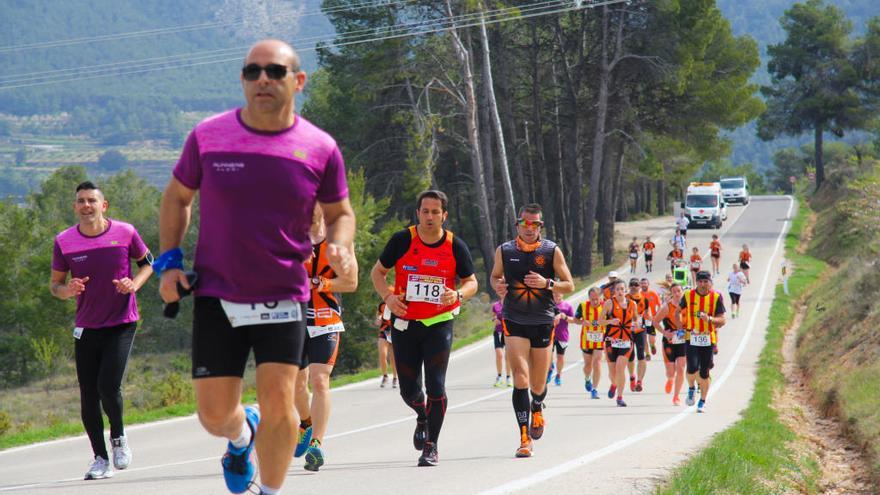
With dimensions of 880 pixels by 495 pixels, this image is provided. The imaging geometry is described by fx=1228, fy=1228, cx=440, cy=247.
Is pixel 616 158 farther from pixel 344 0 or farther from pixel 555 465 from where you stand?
pixel 555 465

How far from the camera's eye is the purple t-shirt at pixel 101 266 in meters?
9.06

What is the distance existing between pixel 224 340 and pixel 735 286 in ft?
113

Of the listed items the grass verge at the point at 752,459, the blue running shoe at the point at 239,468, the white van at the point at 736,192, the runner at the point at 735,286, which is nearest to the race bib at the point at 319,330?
the grass verge at the point at 752,459

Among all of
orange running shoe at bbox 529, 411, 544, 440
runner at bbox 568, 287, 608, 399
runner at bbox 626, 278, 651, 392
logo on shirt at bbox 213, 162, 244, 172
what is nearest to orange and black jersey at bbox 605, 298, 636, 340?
runner at bbox 568, 287, 608, 399

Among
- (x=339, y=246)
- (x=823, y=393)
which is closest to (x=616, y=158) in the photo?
(x=823, y=393)

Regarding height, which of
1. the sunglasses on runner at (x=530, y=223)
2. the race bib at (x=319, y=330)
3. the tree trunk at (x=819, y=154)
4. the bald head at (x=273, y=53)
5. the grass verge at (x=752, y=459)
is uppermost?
the tree trunk at (x=819, y=154)

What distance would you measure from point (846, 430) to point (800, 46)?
77.3 meters

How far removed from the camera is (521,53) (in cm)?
5659

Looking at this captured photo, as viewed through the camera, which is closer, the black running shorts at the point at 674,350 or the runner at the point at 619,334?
the black running shorts at the point at 674,350

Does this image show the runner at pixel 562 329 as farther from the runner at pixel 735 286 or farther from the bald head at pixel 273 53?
the runner at pixel 735 286

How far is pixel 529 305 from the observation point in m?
11.1

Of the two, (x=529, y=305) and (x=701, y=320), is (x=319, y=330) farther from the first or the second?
(x=701, y=320)

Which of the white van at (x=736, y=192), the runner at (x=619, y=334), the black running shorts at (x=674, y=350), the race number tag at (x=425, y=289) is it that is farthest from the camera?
the white van at (x=736, y=192)

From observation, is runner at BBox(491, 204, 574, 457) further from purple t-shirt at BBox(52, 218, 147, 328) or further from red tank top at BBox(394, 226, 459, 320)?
purple t-shirt at BBox(52, 218, 147, 328)
